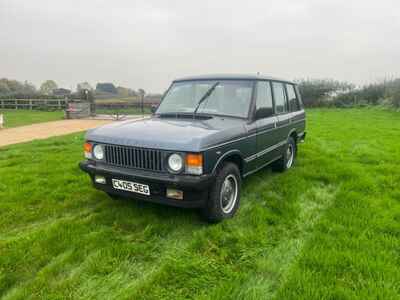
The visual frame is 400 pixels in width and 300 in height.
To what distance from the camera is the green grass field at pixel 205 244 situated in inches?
90.4

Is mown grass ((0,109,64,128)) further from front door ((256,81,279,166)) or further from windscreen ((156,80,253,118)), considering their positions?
front door ((256,81,279,166))

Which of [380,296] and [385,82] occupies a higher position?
[385,82]

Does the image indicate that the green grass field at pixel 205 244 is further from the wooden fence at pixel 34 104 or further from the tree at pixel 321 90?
the tree at pixel 321 90

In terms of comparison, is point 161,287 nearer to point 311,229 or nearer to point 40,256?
point 40,256

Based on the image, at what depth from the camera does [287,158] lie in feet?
17.9

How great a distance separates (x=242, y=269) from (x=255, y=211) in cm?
116

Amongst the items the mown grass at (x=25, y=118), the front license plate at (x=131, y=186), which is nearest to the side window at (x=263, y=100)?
the front license plate at (x=131, y=186)

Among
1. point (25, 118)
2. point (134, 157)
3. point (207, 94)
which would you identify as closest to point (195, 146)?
point (134, 157)

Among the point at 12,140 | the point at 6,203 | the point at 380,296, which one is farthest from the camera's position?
the point at 12,140

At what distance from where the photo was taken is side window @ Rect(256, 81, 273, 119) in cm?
393

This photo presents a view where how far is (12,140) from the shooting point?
9.48 metres

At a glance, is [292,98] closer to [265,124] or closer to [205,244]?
[265,124]

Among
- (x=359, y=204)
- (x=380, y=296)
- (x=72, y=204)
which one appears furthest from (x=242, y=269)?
(x=72, y=204)

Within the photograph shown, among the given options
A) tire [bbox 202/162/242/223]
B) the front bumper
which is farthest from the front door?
the front bumper
